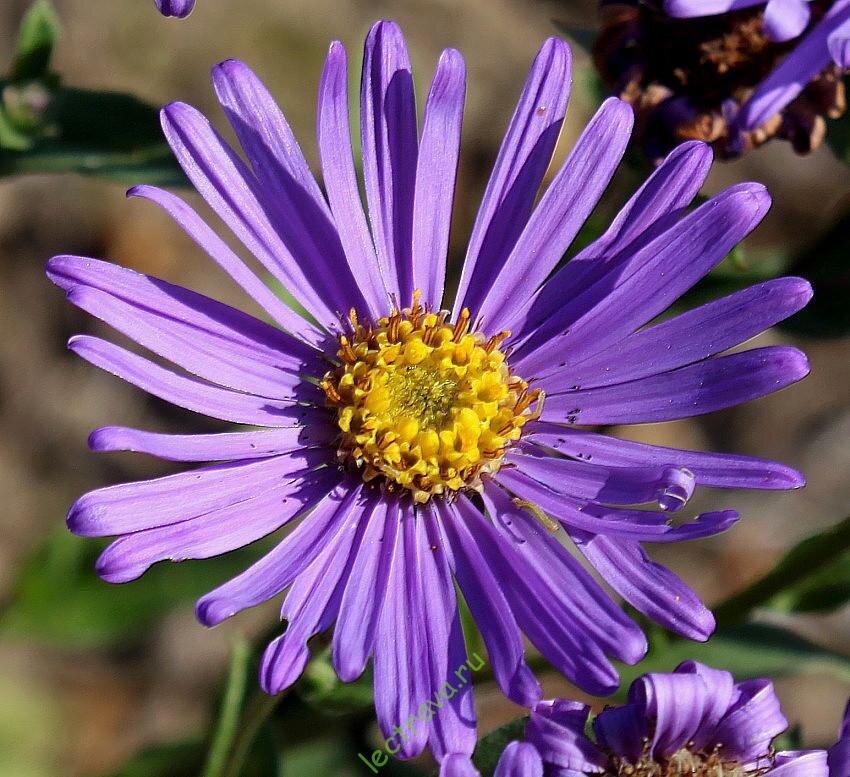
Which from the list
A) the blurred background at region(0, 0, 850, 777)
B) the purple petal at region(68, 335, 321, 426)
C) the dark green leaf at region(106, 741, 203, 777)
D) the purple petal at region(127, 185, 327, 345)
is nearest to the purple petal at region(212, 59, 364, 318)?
the purple petal at region(127, 185, 327, 345)

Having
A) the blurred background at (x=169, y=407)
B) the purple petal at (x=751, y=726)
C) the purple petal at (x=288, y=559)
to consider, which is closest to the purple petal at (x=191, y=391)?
the purple petal at (x=288, y=559)

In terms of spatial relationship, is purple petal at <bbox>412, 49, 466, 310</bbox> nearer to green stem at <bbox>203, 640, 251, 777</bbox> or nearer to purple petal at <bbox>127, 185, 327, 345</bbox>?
purple petal at <bbox>127, 185, 327, 345</bbox>

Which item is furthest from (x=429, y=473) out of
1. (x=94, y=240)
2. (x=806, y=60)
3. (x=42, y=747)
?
(x=94, y=240)

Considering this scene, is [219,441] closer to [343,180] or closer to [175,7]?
[343,180]

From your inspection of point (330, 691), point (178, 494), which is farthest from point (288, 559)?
point (330, 691)

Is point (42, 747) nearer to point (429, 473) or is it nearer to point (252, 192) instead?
point (429, 473)

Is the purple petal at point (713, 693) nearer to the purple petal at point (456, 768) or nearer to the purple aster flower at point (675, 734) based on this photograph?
the purple aster flower at point (675, 734)

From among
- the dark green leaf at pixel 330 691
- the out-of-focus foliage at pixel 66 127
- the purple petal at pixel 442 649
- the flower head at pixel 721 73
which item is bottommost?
the dark green leaf at pixel 330 691
